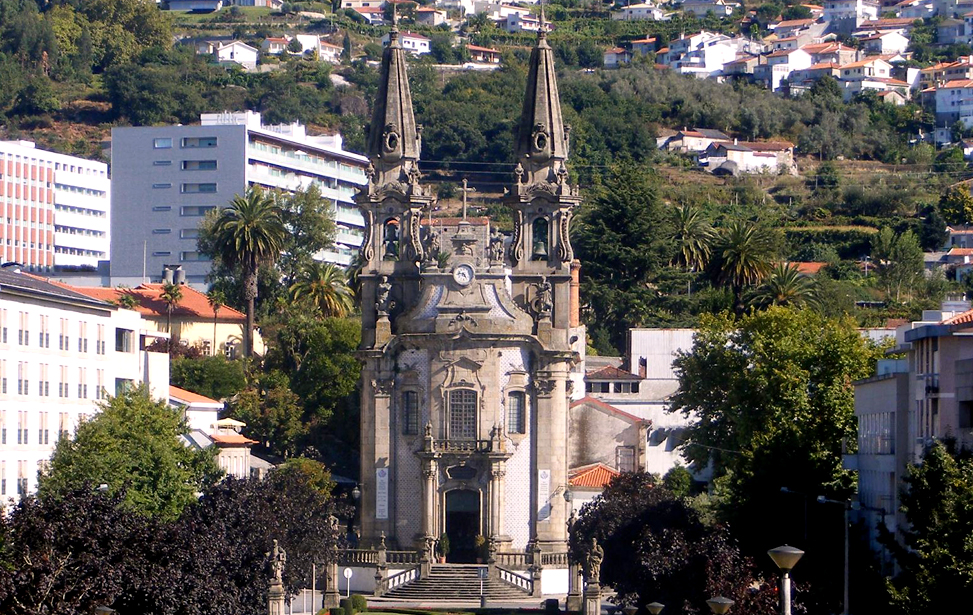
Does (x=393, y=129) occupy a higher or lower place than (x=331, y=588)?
higher

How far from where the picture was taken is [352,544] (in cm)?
12675

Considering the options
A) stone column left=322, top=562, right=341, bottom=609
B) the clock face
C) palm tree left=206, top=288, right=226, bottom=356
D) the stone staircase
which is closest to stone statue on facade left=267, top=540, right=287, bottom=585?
stone column left=322, top=562, right=341, bottom=609

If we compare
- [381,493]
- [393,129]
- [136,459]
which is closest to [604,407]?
[381,493]

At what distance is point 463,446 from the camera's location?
125 meters

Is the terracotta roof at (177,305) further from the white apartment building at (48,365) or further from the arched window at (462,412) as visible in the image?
the arched window at (462,412)

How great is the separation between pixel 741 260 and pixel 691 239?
31.2 ft

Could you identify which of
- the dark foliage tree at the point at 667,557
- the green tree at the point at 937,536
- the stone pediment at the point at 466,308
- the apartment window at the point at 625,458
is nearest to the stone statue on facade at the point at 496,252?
the stone pediment at the point at 466,308

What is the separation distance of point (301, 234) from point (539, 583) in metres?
63.0

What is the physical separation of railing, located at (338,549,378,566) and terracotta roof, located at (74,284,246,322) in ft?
140

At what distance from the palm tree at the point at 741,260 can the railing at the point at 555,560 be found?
4545cm

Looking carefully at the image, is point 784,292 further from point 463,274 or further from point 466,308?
point 463,274

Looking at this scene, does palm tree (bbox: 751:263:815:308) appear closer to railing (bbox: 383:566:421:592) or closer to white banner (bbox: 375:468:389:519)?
white banner (bbox: 375:468:389:519)

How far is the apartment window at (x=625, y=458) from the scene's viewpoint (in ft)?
471

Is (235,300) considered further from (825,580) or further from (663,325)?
(825,580)
